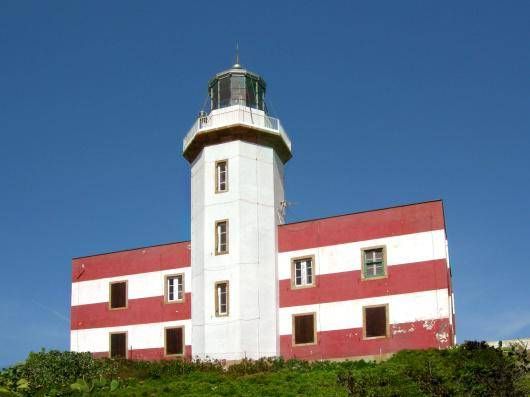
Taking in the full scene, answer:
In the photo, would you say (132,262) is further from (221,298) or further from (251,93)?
(251,93)

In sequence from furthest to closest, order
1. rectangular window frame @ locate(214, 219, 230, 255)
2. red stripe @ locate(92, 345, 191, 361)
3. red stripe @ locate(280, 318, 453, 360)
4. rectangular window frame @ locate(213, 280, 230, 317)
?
red stripe @ locate(92, 345, 191, 361) < rectangular window frame @ locate(214, 219, 230, 255) < rectangular window frame @ locate(213, 280, 230, 317) < red stripe @ locate(280, 318, 453, 360)

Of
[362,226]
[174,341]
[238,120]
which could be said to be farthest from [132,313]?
[362,226]

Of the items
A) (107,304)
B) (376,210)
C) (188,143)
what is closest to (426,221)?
(376,210)

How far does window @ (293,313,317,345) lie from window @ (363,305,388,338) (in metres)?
2.32

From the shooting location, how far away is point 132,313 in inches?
1550

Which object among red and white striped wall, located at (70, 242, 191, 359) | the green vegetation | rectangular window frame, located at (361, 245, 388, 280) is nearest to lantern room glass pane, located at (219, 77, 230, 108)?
red and white striped wall, located at (70, 242, 191, 359)

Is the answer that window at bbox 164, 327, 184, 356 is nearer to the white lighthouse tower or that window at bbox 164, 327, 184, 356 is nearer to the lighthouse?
the lighthouse

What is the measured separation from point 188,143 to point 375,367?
48.0ft

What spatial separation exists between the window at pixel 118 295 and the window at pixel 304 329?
9336mm

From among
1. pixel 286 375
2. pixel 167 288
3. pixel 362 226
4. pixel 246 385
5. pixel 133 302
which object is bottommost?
pixel 246 385

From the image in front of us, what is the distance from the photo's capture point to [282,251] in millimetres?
36281

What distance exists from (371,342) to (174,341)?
9566mm

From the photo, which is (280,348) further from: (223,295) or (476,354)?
(476,354)

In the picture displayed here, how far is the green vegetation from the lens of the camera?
61.0ft
